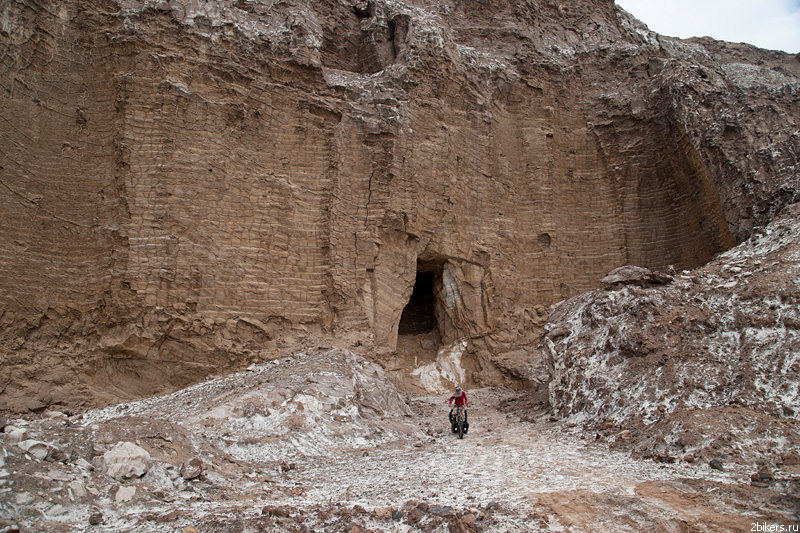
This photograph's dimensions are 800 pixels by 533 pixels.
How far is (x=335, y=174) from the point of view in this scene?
14.6m

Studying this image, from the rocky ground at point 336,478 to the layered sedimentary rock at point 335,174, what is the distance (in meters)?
3.43

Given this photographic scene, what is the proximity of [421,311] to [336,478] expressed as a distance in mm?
12195

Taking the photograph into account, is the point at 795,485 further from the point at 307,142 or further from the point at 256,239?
the point at 307,142

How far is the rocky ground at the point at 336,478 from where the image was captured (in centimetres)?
468

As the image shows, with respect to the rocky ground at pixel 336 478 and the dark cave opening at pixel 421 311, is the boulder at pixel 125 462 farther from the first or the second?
the dark cave opening at pixel 421 311

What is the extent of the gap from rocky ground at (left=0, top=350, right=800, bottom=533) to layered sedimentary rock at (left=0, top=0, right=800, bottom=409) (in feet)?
11.3

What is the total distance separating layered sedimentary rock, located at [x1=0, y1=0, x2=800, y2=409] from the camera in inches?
477

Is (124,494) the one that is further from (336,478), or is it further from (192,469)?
(336,478)

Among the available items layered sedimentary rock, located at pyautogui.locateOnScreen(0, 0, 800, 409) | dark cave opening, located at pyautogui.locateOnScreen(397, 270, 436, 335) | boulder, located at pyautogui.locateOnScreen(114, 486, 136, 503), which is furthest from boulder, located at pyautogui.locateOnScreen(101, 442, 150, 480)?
dark cave opening, located at pyautogui.locateOnScreen(397, 270, 436, 335)

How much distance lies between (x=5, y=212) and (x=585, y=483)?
1222 centimetres

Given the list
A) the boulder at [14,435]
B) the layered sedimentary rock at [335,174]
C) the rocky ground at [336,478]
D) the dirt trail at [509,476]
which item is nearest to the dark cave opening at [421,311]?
the layered sedimentary rock at [335,174]

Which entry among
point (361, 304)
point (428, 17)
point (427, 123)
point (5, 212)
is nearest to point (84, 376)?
point (5, 212)

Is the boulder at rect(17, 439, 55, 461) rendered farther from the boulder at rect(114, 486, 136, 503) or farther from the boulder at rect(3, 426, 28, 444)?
the boulder at rect(114, 486, 136, 503)

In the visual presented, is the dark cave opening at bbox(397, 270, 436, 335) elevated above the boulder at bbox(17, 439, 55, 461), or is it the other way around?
the dark cave opening at bbox(397, 270, 436, 335)
